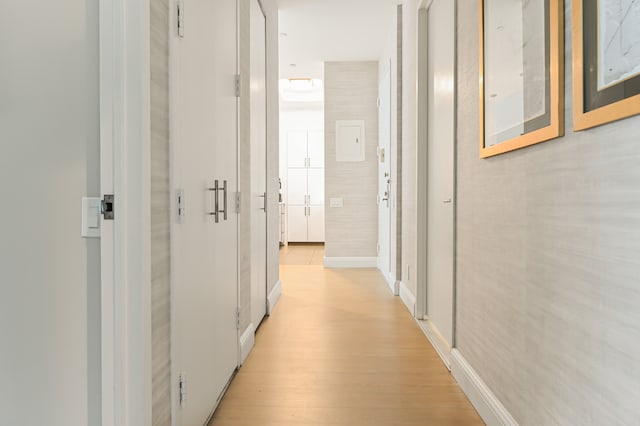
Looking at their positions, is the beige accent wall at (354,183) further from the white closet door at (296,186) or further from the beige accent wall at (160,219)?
the beige accent wall at (160,219)

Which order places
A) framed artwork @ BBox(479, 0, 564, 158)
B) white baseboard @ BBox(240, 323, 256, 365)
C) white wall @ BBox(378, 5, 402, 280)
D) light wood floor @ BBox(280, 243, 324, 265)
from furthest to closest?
light wood floor @ BBox(280, 243, 324, 265)
white wall @ BBox(378, 5, 402, 280)
white baseboard @ BBox(240, 323, 256, 365)
framed artwork @ BBox(479, 0, 564, 158)

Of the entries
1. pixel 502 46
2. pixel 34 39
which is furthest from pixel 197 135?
pixel 502 46

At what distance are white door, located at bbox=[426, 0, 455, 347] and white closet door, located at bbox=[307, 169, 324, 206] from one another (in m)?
5.79

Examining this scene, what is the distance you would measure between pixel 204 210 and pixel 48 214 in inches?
28.7

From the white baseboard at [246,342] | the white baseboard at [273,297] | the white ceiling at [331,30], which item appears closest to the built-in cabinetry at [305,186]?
the white ceiling at [331,30]

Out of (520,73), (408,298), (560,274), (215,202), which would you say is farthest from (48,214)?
(408,298)

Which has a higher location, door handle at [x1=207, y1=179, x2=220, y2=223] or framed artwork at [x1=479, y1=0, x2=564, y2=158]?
framed artwork at [x1=479, y1=0, x2=564, y2=158]

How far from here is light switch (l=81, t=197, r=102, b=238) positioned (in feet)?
3.95

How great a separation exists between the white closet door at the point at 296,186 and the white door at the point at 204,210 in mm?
6750

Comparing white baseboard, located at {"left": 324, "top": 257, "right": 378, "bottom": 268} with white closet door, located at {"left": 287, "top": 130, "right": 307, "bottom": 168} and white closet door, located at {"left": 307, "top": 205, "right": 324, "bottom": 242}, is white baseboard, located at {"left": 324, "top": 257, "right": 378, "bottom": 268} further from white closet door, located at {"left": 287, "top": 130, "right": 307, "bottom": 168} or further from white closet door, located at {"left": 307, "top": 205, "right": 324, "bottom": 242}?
white closet door, located at {"left": 287, "top": 130, "right": 307, "bottom": 168}

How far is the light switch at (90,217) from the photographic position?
121 cm

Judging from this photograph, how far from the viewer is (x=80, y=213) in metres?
1.21

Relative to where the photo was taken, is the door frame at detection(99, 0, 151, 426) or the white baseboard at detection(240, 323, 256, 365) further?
the white baseboard at detection(240, 323, 256, 365)

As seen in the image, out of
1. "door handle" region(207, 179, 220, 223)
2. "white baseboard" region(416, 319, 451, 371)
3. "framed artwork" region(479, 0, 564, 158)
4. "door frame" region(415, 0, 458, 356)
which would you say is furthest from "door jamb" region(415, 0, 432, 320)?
"door handle" region(207, 179, 220, 223)
